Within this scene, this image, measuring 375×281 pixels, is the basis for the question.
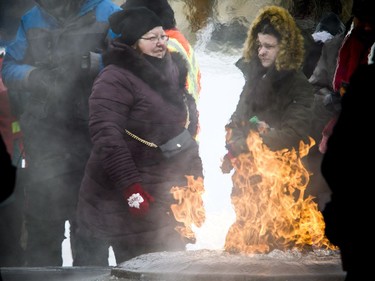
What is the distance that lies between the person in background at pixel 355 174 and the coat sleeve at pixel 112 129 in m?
3.08

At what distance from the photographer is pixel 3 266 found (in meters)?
6.85

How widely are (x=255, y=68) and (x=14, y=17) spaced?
266 cm

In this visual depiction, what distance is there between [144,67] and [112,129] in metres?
0.51

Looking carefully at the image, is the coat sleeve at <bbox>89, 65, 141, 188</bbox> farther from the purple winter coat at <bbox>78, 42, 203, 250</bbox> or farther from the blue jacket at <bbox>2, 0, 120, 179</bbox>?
the blue jacket at <bbox>2, 0, 120, 179</bbox>

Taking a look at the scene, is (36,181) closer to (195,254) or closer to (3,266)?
(3,266)

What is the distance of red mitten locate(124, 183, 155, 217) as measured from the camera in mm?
5770

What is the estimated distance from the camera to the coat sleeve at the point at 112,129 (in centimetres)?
580

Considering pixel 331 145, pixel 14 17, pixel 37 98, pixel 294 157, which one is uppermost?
pixel 14 17

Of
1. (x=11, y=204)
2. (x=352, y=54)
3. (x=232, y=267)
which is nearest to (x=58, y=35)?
(x=11, y=204)

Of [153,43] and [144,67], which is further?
[153,43]

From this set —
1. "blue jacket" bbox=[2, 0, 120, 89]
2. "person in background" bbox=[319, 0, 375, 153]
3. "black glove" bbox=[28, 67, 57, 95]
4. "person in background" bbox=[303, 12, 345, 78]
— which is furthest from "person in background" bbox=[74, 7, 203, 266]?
"person in background" bbox=[303, 12, 345, 78]

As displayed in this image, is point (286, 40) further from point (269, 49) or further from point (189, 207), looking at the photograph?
point (189, 207)

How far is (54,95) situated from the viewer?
21.0 ft

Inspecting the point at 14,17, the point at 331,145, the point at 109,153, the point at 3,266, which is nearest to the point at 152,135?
the point at 109,153
